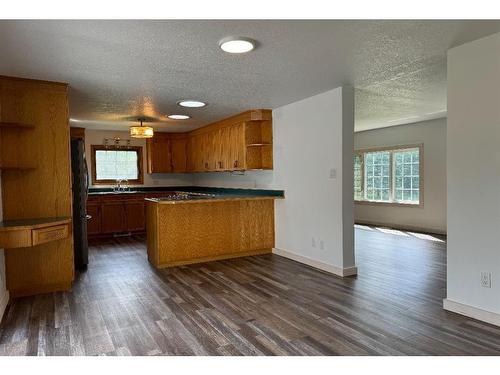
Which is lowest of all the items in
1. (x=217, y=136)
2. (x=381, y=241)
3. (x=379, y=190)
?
(x=381, y=241)

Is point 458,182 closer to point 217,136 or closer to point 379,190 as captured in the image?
point 217,136

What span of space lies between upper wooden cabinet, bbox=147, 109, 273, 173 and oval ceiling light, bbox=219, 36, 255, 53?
8.53ft

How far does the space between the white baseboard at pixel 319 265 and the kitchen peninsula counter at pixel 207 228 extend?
38cm

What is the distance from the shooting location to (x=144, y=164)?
26.6 feet

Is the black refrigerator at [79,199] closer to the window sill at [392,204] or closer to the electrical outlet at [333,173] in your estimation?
the electrical outlet at [333,173]

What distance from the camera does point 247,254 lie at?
5.28m

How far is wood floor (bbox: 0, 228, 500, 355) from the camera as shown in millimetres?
2426

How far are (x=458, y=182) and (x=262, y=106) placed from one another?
2.98m

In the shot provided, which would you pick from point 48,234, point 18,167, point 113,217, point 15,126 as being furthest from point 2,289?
point 113,217

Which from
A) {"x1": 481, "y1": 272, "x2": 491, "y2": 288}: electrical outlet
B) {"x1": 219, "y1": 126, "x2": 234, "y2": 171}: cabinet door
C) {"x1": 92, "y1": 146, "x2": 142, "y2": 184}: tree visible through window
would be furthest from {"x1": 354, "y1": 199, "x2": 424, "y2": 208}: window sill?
{"x1": 92, "y1": 146, "x2": 142, "y2": 184}: tree visible through window

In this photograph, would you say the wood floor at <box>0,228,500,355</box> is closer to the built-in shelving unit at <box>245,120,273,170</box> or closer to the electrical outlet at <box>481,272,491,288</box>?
the electrical outlet at <box>481,272,491,288</box>

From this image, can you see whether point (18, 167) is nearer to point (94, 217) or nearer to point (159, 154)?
point (94, 217)
